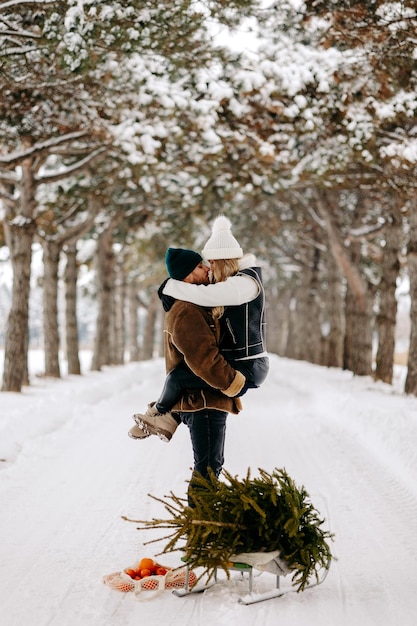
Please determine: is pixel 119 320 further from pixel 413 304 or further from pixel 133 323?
pixel 413 304

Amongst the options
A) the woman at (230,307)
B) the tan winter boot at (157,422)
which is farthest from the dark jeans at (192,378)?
the tan winter boot at (157,422)

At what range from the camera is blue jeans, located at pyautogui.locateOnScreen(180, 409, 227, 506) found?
479 cm

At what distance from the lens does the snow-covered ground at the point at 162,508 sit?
4164mm

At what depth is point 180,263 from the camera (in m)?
4.75

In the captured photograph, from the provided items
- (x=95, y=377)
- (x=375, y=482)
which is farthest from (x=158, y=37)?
(x=95, y=377)

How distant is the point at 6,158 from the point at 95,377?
10507mm

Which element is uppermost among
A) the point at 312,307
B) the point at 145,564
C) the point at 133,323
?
the point at 145,564

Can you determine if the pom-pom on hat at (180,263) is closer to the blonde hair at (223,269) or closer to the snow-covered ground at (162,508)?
the blonde hair at (223,269)

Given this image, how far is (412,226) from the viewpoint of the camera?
14641 millimetres

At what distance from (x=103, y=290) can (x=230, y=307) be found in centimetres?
2067

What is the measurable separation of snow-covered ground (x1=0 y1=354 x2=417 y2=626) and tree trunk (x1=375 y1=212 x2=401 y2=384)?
4146mm

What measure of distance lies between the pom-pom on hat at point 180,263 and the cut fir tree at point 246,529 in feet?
4.36

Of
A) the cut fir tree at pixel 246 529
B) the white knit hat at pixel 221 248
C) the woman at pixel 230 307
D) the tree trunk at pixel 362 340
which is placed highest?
the white knit hat at pixel 221 248

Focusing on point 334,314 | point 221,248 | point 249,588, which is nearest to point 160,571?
point 249,588
